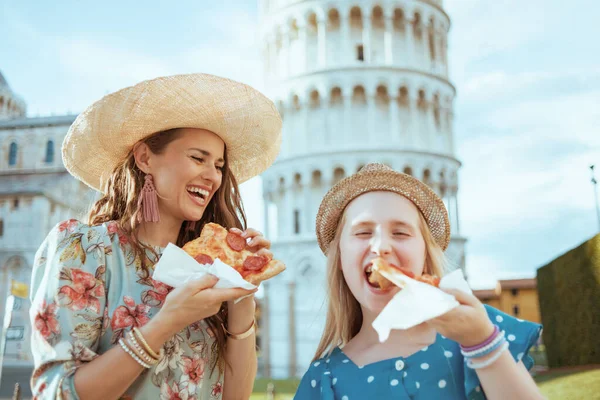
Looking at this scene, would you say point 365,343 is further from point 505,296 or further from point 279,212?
point 505,296

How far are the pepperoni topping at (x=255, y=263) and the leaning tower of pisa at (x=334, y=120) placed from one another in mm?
24618

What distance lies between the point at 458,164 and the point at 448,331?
95.1ft

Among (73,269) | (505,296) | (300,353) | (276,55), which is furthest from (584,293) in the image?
(505,296)

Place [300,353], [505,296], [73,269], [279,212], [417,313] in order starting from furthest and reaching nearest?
[505,296], [279,212], [300,353], [73,269], [417,313]

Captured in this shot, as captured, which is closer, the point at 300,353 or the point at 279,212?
the point at 300,353

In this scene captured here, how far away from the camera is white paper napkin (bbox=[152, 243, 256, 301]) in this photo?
201 cm

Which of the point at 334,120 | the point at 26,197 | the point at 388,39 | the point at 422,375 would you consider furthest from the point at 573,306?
the point at 26,197

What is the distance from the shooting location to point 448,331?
1.70m

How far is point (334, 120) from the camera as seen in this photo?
2812cm

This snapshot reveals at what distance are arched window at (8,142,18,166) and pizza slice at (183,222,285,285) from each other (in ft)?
152

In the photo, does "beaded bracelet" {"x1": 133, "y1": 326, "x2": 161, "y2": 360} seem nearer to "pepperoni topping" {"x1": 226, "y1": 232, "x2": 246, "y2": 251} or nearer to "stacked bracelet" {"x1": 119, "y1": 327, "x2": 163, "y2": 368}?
"stacked bracelet" {"x1": 119, "y1": 327, "x2": 163, "y2": 368}

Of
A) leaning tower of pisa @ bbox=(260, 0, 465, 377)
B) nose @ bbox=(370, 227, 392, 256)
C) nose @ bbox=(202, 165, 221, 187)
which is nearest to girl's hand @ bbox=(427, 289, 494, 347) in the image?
nose @ bbox=(370, 227, 392, 256)

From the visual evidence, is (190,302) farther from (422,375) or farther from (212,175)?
(422,375)

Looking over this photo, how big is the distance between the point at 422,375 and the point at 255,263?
0.70m
